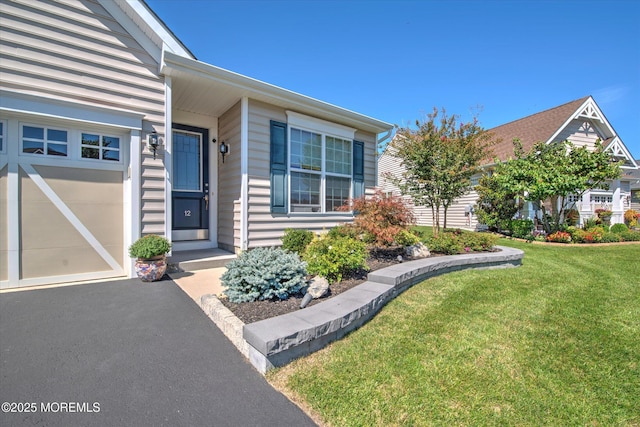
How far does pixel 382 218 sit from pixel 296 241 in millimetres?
1696

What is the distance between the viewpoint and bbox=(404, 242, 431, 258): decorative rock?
17.0 feet

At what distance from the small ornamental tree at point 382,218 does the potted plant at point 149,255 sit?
10.5ft

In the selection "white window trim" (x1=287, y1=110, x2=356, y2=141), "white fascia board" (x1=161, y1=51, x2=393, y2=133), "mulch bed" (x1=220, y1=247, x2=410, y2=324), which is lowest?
"mulch bed" (x1=220, y1=247, x2=410, y2=324)

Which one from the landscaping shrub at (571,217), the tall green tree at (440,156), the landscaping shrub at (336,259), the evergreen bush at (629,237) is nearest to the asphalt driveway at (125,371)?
the landscaping shrub at (336,259)

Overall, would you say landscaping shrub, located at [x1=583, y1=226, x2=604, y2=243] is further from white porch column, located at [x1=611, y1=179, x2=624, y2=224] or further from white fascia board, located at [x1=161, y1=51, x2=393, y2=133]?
white fascia board, located at [x1=161, y1=51, x2=393, y2=133]

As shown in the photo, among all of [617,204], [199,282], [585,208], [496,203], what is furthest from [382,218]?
[617,204]

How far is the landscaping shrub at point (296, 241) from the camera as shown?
5.30 m

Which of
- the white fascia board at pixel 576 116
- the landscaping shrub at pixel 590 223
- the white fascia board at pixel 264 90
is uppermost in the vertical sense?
the white fascia board at pixel 576 116

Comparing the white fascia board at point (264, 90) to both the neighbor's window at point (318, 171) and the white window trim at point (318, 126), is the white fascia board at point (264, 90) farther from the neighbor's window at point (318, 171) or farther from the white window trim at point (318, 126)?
the neighbor's window at point (318, 171)

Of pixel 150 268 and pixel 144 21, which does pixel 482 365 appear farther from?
pixel 144 21

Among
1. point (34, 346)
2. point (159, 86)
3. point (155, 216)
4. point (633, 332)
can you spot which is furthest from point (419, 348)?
point (159, 86)

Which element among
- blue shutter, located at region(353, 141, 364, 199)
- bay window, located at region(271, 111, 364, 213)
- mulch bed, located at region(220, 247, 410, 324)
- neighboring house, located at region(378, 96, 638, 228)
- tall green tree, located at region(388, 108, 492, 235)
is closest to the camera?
mulch bed, located at region(220, 247, 410, 324)

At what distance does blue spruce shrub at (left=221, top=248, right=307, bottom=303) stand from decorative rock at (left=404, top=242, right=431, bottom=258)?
2.66 m

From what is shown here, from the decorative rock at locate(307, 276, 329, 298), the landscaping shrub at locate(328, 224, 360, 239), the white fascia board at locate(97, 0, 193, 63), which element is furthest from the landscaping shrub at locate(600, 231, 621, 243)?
the white fascia board at locate(97, 0, 193, 63)
